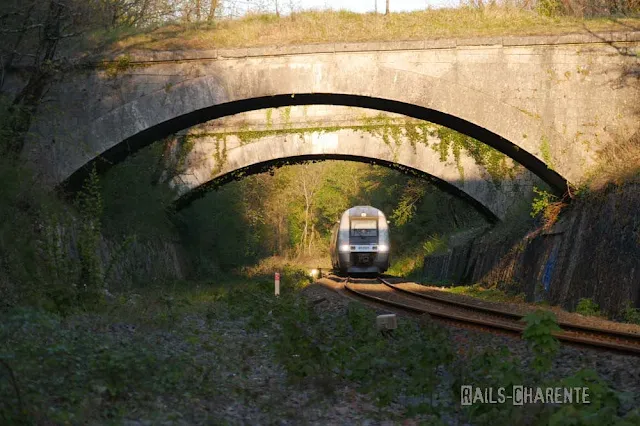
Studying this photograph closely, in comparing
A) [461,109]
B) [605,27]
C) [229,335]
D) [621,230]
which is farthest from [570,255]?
[229,335]

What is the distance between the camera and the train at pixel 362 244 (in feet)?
114

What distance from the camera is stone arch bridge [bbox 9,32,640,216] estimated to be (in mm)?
18203

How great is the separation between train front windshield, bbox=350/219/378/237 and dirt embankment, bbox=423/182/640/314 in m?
12.5

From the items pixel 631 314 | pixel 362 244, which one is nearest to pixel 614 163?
pixel 631 314

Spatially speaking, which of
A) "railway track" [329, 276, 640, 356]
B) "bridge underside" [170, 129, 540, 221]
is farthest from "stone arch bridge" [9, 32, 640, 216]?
"bridge underside" [170, 129, 540, 221]

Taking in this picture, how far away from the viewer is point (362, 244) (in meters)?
34.9

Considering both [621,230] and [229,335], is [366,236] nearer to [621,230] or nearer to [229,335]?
[621,230]

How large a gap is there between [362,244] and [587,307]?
20617 millimetres

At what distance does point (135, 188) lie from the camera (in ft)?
78.1

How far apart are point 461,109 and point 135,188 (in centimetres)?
950

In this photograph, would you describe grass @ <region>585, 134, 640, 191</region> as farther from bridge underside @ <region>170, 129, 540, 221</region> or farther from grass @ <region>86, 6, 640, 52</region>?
bridge underside @ <region>170, 129, 540, 221</region>

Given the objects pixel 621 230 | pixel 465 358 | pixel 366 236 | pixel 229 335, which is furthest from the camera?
pixel 366 236

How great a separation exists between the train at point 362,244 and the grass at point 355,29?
15018 mm

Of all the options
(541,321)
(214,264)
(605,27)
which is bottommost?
(214,264)
